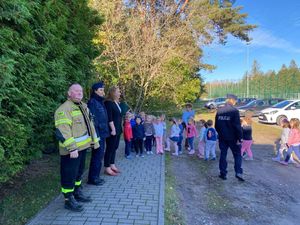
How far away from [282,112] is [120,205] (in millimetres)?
17479

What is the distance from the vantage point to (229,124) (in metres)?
6.79

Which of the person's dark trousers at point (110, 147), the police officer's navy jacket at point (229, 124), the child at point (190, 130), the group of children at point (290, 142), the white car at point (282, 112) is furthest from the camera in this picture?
the white car at point (282, 112)

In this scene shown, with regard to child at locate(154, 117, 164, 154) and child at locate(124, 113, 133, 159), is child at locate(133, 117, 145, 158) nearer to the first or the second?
child at locate(124, 113, 133, 159)

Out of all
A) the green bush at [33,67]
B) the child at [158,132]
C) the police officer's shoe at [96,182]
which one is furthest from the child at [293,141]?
the green bush at [33,67]

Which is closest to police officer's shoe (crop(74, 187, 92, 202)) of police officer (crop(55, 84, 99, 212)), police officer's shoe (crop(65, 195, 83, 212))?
police officer (crop(55, 84, 99, 212))

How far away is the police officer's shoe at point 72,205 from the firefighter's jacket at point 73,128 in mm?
754

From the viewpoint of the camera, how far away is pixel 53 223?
13.0ft

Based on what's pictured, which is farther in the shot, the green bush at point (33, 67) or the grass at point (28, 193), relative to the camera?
the grass at point (28, 193)

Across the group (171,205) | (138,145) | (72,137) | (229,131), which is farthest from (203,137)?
(72,137)

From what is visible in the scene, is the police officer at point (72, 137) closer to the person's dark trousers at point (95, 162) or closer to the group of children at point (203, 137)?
the person's dark trousers at point (95, 162)

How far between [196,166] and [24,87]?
5467mm

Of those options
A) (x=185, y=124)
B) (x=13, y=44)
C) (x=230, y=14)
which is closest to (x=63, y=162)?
(x=13, y=44)

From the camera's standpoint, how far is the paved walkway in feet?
13.4

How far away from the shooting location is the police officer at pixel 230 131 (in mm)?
6699
